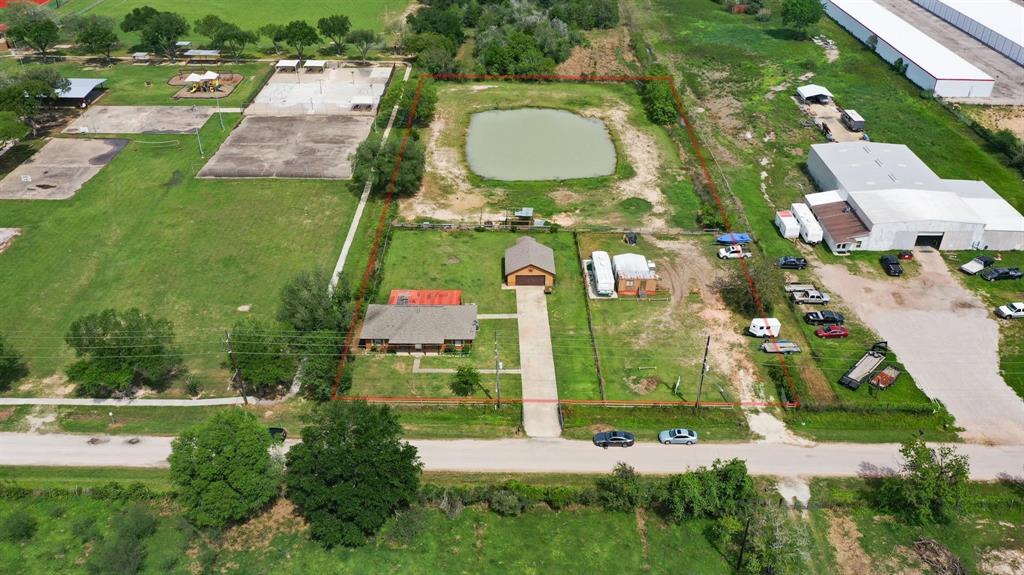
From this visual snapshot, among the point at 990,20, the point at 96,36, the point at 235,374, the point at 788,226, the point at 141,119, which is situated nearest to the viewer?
the point at 235,374

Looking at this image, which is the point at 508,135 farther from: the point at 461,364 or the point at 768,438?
the point at 768,438

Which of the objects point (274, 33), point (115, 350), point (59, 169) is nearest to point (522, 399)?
point (115, 350)

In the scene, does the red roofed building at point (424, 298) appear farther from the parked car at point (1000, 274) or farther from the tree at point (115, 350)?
the parked car at point (1000, 274)

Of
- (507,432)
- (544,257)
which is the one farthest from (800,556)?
(544,257)

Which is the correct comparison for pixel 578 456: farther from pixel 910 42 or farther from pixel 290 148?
pixel 910 42

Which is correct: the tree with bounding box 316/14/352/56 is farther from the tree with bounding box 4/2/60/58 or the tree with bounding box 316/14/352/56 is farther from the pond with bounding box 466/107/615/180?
the tree with bounding box 4/2/60/58

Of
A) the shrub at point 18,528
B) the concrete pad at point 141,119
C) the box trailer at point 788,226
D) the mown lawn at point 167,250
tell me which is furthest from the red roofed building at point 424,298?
the concrete pad at point 141,119

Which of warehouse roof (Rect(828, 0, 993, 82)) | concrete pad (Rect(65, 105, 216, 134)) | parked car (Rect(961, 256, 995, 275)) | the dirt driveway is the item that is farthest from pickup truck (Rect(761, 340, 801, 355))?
concrete pad (Rect(65, 105, 216, 134))

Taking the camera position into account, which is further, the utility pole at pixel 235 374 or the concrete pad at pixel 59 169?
the concrete pad at pixel 59 169
